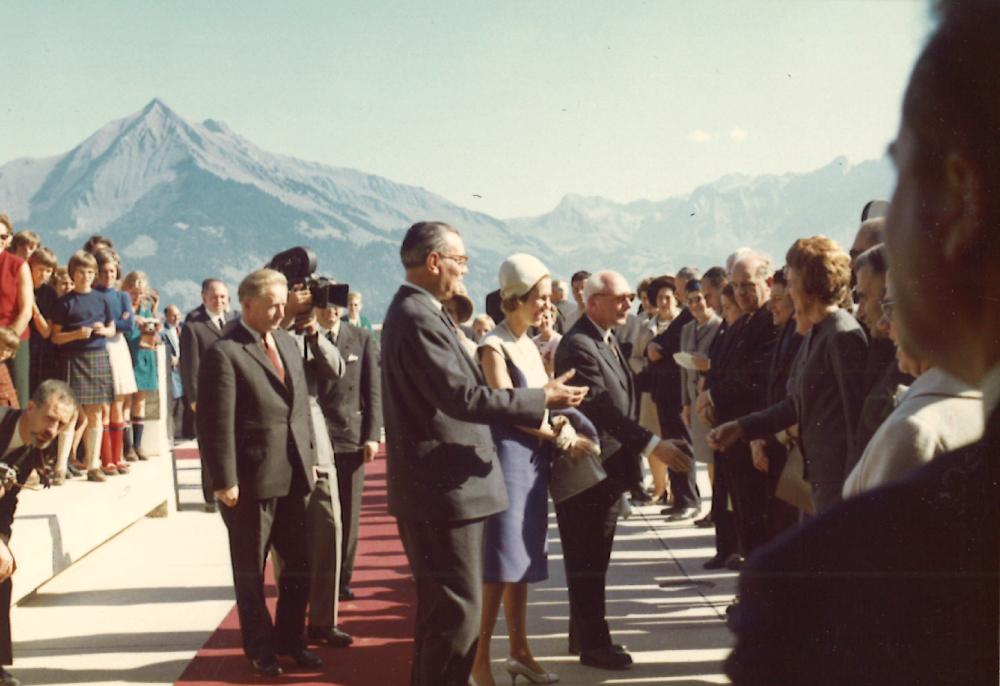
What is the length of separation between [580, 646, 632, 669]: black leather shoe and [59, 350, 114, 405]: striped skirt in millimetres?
4586

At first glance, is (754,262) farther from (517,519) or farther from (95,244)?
(95,244)

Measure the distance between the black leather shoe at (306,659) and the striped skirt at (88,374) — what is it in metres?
3.67

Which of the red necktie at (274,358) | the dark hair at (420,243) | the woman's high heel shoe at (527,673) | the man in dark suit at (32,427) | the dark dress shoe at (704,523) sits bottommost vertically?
the dark dress shoe at (704,523)

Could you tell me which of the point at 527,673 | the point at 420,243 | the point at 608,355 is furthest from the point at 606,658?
the point at 420,243

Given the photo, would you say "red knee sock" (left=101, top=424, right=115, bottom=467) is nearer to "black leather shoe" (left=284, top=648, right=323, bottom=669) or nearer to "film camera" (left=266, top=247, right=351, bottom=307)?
"film camera" (left=266, top=247, right=351, bottom=307)

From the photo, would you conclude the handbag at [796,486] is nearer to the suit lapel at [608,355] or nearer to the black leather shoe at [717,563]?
the suit lapel at [608,355]

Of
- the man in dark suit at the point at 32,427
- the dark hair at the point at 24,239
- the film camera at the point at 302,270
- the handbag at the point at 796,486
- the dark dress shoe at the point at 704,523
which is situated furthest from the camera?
the dark dress shoe at the point at 704,523

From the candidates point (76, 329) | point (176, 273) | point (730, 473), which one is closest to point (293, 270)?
point (730, 473)

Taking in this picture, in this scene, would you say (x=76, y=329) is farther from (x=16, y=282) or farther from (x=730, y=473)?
(x=730, y=473)

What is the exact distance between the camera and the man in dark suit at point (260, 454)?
468 cm

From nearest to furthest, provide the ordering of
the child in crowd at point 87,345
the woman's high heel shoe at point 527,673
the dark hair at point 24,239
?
the woman's high heel shoe at point 527,673 → the dark hair at point 24,239 → the child in crowd at point 87,345

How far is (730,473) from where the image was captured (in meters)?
5.80

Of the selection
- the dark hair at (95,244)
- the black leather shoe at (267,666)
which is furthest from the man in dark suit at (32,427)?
the dark hair at (95,244)

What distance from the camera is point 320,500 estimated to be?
17.2ft
